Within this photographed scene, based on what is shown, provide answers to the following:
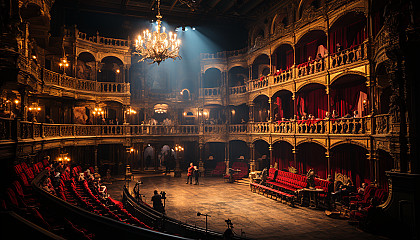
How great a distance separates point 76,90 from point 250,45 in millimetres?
17152

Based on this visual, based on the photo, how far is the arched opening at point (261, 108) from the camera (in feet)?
93.2

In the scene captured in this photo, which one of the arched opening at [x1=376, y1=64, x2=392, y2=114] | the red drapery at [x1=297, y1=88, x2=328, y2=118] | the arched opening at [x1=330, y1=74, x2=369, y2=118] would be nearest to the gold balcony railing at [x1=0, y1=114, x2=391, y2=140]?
the arched opening at [x1=330, y1=74, x2=369, y2=118]

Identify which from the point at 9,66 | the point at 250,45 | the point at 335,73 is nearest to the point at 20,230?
the point at 9,66

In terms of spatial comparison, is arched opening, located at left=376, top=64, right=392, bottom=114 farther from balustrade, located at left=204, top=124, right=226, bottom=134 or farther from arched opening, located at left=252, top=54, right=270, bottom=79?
balustrade, located at left=204, top=124, right=226, bottom=134

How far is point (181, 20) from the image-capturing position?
98.6 feet

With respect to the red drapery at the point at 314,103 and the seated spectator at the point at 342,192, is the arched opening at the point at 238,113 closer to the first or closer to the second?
the red drapery at the point at 314,103

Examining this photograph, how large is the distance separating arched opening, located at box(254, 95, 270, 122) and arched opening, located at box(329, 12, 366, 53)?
9.32 m

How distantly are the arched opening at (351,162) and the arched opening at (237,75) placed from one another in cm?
1494

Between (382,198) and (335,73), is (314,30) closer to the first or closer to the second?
(335,73)

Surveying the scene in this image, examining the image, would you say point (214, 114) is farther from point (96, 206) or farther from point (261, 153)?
point (96, 206)

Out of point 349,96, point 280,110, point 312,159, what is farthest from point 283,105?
point 349,96

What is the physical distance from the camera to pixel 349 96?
19000 mm

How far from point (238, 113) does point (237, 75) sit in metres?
4.26

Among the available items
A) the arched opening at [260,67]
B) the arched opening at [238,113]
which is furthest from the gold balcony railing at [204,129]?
the arched opening at [260,67]
